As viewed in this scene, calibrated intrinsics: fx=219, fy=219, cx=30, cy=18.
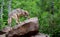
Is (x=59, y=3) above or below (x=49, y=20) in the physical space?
above

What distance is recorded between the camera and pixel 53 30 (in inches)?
265

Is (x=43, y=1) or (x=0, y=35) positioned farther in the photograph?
(x=43, y=1)

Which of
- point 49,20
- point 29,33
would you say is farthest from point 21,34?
point 49,20

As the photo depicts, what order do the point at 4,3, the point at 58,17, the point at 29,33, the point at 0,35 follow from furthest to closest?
A: the point at 4,3 → the point at 58,17 → the point at 0,35 → the point at 29,33

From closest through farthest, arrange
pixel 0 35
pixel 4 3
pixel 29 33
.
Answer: pixel 29 33, pixel 0 35, pixel 4 3

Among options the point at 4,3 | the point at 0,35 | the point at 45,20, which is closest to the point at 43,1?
the point at 45,20

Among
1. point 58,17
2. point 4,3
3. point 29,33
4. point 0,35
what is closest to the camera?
point 29,33

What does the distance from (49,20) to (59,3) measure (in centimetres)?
60

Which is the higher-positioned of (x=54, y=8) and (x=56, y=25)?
(x=54, y=8)

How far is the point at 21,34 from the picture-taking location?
484 centimetres

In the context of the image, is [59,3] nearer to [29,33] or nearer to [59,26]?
[59,26]

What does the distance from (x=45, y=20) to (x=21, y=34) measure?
2.07 m

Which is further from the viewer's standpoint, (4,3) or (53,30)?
(4,3)

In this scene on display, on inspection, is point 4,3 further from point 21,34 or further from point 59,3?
point 21,34
